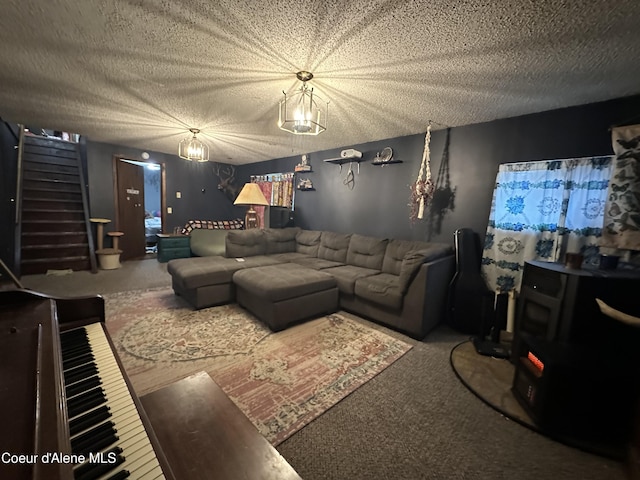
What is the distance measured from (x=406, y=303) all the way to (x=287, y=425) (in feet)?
5.10

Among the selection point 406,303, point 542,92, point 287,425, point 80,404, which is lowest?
point 287,425

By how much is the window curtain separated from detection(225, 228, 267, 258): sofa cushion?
309 centimetres

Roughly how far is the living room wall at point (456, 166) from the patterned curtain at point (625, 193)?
0.16 m

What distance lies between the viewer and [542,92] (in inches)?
80.7

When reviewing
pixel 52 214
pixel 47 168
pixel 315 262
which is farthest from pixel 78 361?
pixel 47 168

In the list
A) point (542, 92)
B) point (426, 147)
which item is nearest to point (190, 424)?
point (542, 92)

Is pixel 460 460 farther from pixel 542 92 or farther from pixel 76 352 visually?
pixel 542 92

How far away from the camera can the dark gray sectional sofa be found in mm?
2467

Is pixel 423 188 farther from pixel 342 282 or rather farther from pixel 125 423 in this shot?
pixel 125 423

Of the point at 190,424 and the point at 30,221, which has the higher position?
the point at 30,221

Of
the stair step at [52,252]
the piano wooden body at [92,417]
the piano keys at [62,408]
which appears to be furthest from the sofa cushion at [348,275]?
the stair step at [52,252]

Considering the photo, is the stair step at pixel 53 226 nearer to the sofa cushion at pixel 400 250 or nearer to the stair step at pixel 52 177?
the stair step at pixel 52 177

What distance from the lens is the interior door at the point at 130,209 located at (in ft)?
16.5

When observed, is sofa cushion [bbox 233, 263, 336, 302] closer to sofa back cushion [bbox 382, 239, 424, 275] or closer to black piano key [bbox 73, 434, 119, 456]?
sofa back cushion [bbox 382, 239, 424, 275]
